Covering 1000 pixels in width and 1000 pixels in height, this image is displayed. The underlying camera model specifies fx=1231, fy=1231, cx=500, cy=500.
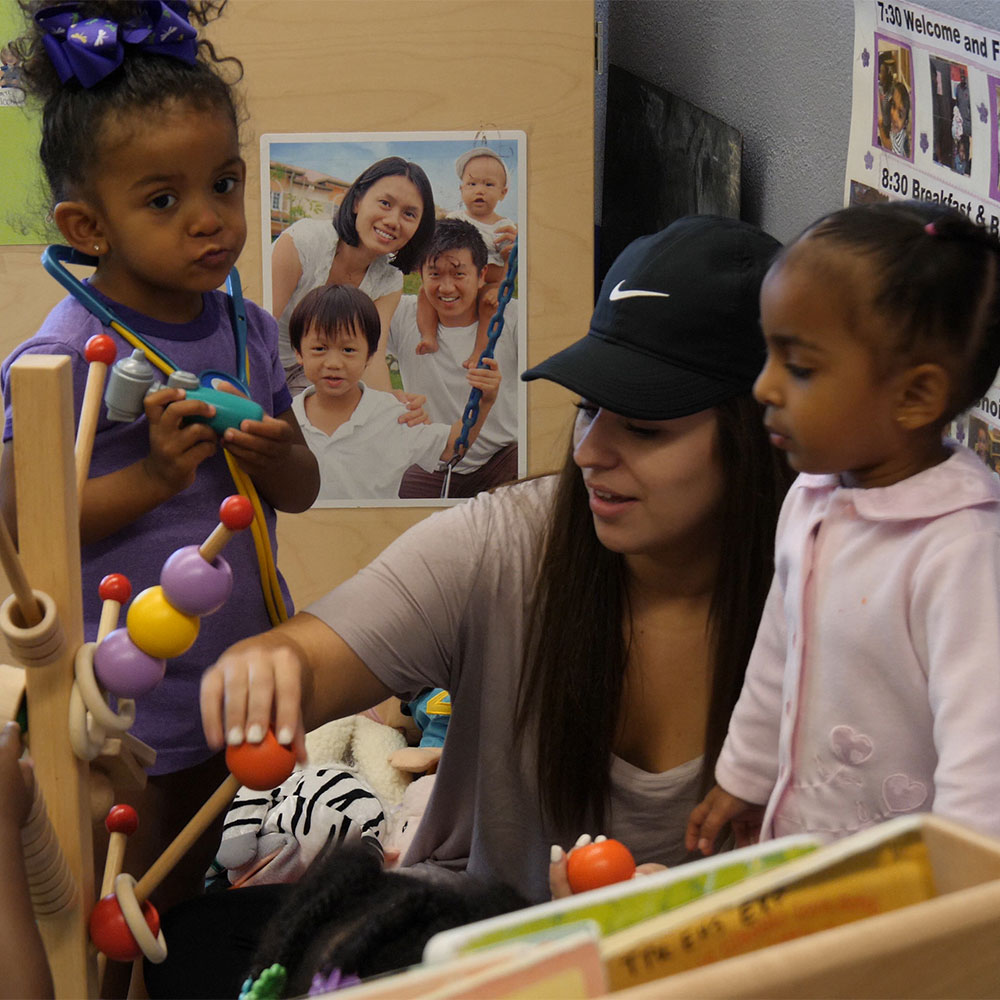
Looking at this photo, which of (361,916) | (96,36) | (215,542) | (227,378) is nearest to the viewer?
(361,916)

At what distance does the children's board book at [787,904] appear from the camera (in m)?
0.38

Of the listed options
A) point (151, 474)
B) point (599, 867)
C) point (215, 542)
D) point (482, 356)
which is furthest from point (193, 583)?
point (482, 356)

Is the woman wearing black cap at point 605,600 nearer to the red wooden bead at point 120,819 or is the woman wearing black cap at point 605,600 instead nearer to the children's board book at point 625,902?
the red wooden bead at point 120,819

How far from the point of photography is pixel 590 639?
1.04m

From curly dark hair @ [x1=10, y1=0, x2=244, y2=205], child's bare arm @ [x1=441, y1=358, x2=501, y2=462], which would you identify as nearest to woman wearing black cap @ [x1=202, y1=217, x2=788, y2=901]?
curly dark hair @ [x1=10, y1=0, x2=244, y2=205]

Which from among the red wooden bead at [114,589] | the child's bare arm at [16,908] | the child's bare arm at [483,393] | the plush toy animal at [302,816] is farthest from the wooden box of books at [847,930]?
→ the child's bare arm at [483,393]

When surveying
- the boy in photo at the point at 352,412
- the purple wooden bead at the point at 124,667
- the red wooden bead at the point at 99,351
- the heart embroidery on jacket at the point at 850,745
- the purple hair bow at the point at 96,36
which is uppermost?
the purple hair bow at the point at 96,36

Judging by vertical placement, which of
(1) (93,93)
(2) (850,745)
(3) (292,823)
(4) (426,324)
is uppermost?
(1) (93,93)

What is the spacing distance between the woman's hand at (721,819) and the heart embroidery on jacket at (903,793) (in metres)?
0.14

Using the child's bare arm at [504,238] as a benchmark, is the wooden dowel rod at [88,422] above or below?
above

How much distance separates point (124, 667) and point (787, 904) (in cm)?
39

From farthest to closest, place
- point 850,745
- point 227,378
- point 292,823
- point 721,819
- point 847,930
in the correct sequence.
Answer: point 292,823
point 227,378
point 721,819
point 850,745
point 847,930

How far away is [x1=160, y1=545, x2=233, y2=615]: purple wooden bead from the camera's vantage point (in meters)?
0.65

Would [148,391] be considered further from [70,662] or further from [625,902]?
[625,902]
